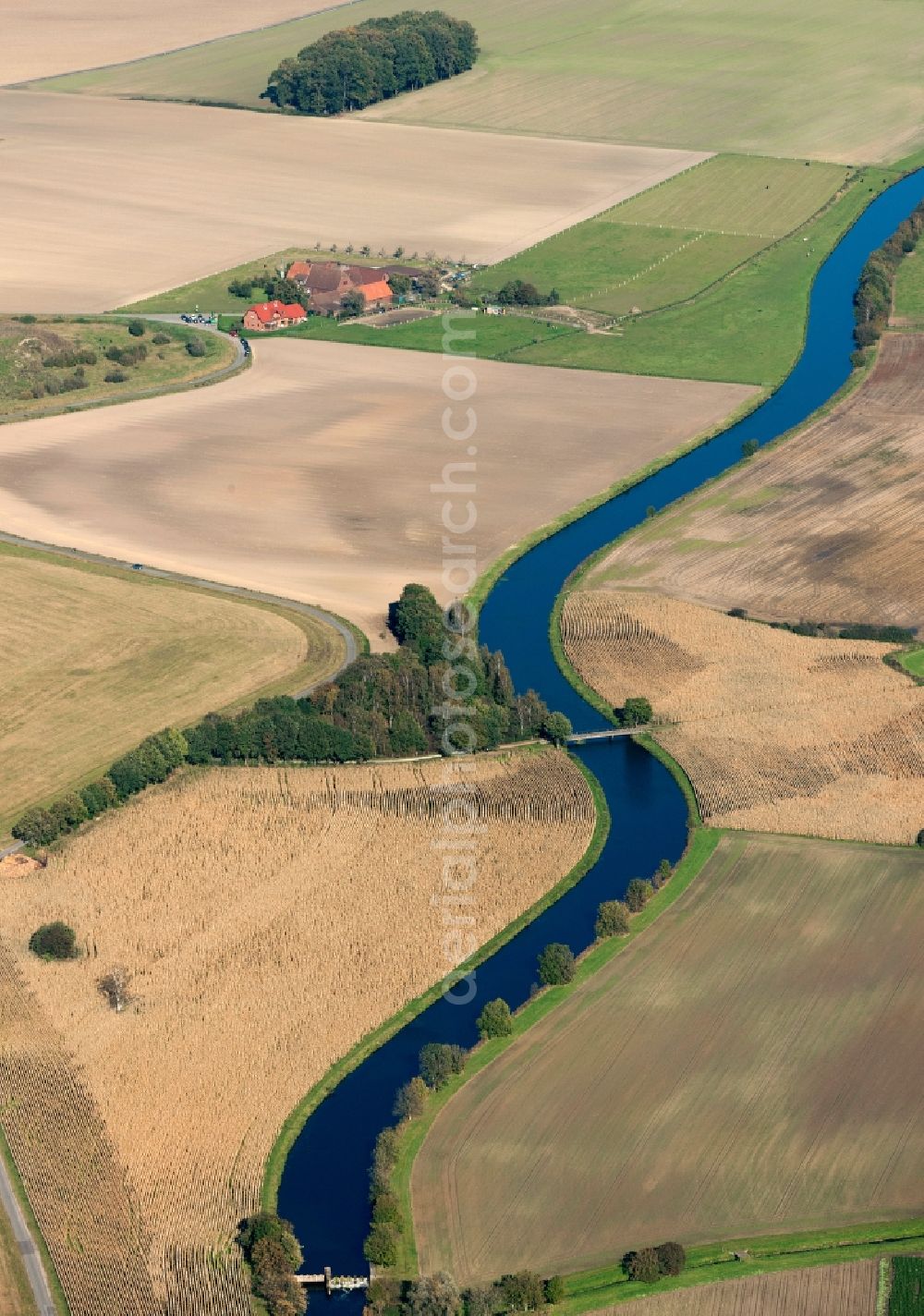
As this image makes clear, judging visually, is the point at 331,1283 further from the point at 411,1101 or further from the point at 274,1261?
the point at 411,1101

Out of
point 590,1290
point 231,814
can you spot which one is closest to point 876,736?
point 231,814

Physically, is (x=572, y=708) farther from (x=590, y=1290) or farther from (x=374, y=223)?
(x=374, y=223)

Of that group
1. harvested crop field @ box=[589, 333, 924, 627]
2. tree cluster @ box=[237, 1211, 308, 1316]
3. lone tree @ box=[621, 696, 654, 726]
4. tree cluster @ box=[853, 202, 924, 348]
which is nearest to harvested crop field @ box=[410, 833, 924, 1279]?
tree cluster @ box=[237, 1211, 308, 1316]

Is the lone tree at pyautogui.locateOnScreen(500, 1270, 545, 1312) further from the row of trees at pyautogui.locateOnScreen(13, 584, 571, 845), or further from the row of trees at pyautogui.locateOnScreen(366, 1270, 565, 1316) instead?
the row of trees at pyautogui.locateOnScreen(13, 584, 571, 845)

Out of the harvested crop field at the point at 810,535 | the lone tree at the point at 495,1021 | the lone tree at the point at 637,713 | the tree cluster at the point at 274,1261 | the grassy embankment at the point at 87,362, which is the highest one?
the grassy embankment at the point at 87,362

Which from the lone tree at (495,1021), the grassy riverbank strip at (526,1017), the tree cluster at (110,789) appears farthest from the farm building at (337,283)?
the lone tree at (495,1021)

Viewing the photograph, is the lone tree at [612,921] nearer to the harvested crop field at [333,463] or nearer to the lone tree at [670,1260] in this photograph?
the lone tree at [670,1260]
